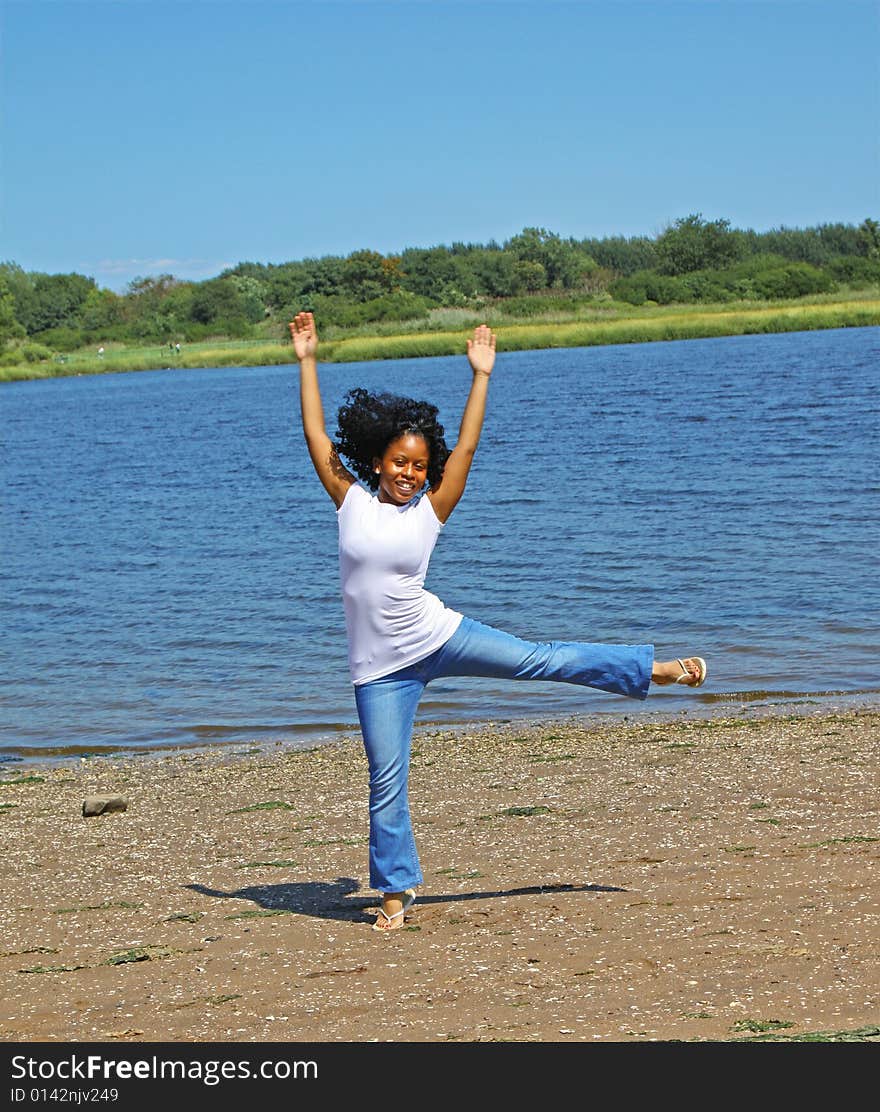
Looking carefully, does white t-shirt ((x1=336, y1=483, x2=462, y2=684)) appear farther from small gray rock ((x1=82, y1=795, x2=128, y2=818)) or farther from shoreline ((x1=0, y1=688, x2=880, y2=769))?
shoreline ((x1=0, y1=688, x2=880, y2=769))

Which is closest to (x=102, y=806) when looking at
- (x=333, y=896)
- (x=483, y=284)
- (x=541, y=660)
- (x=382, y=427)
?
(x=333, y=896)

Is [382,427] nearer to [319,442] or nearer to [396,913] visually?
[319,442]

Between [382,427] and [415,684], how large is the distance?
3.64ft

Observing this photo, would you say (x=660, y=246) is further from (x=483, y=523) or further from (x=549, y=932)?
(x=549, y=932)

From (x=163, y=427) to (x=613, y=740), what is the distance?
50287 mm

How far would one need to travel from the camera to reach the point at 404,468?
5.96m

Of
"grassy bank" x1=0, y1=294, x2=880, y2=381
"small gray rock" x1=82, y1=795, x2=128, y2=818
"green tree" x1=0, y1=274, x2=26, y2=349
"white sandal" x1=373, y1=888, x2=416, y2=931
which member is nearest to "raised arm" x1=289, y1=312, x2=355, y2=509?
"white sandal" x1=373, y1=888, x2=416, y2=931

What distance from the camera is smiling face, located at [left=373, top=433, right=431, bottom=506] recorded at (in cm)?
595

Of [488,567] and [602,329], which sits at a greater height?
[602,329]

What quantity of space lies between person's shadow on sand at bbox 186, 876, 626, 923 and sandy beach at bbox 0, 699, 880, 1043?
0.02m

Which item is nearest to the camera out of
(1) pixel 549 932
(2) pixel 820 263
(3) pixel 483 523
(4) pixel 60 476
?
(1) pixel 549 932

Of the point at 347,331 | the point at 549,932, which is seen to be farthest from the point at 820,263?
the point at 549,932

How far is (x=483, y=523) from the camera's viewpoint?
985 inches

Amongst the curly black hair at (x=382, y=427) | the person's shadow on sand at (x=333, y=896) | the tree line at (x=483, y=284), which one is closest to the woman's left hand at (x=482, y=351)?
the curly black hair at (x=382, y=427)
